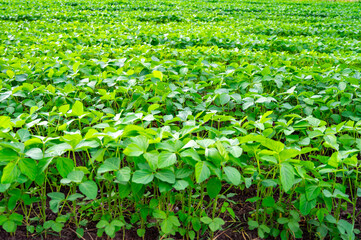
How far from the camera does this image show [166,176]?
1.21m

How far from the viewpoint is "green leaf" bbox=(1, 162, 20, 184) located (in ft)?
3.64

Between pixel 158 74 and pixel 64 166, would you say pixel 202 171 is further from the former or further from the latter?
pixel 158 74

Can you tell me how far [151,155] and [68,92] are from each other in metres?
1.27

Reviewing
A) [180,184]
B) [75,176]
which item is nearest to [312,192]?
[180,184]

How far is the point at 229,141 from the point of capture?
53.6 inches

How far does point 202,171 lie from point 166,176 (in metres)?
0.17

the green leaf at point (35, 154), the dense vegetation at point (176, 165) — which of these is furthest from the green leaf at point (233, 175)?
the green leaf at point (35, 154)

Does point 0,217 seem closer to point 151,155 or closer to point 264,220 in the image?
point 151,155

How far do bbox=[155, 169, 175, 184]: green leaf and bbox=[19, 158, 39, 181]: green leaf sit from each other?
53 centimetres

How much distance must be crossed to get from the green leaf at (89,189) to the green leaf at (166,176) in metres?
0.29

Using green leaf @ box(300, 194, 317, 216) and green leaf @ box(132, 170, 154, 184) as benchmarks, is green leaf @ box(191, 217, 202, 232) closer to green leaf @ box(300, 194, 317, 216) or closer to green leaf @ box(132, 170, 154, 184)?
green leaf @ box(132, 170, 154, 184)

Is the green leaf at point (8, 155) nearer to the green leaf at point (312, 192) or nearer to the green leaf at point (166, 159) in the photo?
the green leaf at point (166, 159)

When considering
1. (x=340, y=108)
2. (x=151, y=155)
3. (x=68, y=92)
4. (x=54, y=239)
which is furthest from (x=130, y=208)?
(x=340, y=108)

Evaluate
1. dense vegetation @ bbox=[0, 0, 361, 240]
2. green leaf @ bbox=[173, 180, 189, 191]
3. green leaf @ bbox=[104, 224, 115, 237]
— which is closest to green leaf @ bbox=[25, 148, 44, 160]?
dense vegetation @ bbox=[0, 0, 361, 240]
